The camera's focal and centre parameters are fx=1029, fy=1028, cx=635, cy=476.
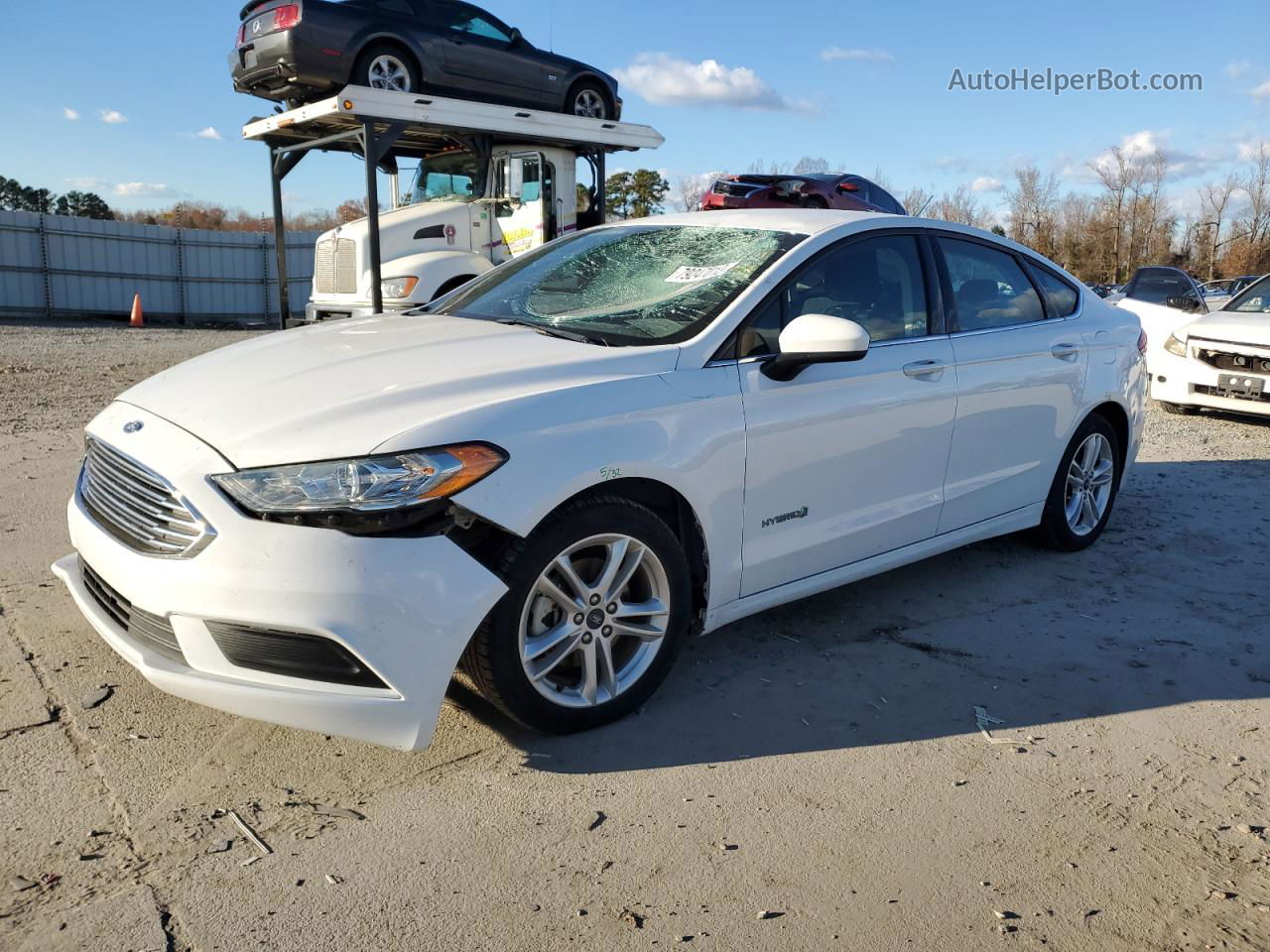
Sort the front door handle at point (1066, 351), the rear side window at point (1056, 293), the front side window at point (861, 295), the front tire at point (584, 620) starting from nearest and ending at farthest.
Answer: the front tire at point (584, 620) < the front side window at point (861, 295) < the front door handle at point (1066, 351) < the rear side window at point (1056, 293)

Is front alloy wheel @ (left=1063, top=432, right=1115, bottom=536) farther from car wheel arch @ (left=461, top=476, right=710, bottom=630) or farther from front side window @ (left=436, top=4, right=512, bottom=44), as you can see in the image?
front side window @ (left=436, top=4, right=512, bottom=44)

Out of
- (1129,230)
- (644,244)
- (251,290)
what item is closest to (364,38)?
(644,244)

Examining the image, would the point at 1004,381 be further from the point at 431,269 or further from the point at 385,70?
the point at 385,70

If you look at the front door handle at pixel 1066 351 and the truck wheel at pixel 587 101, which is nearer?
the front door handle at pixel 1066 351

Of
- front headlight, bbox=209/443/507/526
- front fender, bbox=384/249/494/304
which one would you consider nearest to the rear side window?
front headlight, bbox=209/443/507/526

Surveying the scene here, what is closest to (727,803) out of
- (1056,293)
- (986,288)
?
(986,288)

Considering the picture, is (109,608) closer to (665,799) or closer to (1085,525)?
(665,799)

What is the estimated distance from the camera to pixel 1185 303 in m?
9.50

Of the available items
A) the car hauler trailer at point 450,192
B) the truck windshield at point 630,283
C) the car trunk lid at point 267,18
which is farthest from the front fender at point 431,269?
the truck windshield at point 630,283

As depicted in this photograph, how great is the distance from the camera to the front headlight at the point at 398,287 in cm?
1078

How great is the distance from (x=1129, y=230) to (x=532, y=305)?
206 ft

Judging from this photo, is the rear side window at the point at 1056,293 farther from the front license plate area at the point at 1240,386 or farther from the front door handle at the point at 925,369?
the front license plate area at the point at 1240,386

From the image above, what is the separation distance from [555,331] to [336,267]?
28.6ft

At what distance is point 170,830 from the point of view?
260 cm
